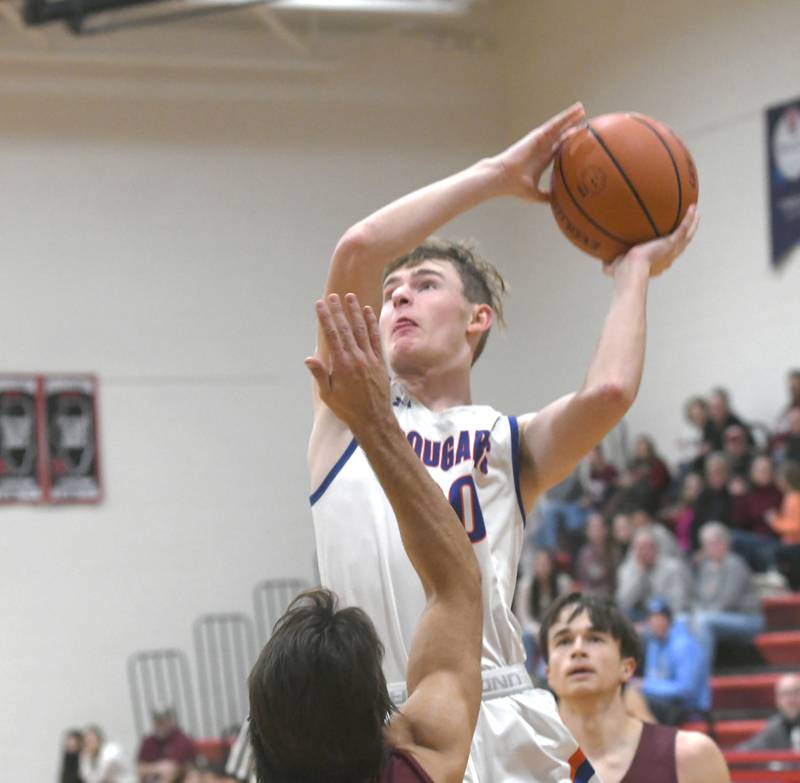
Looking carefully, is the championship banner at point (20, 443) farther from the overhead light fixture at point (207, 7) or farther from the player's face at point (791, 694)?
the player's face at point (791, 694)

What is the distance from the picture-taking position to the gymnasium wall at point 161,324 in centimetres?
1538

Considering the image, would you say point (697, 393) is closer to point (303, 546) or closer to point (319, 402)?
point (303, 546)

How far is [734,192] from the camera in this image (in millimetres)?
13914

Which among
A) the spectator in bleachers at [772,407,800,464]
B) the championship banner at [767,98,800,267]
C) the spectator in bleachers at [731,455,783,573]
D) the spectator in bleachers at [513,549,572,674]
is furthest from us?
the championship banner at [767,98,800,267]

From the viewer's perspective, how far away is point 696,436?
43.5 feet

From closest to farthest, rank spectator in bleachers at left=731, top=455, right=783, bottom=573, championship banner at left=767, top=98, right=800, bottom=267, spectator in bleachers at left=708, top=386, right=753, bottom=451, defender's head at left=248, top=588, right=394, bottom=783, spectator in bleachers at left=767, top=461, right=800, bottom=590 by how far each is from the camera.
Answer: defender's head at left=248, top=588, right=394, bottom=783
spectator in bleachers at left=767, top=461, right=800, bottom=590
spectator in bleachers at left=731, top=455, right=783, bottom=573
spectator in bleachers at left=708, top=386, right=753, bottom=451
championship banner at left=767, top=98, right=800, bottom=267

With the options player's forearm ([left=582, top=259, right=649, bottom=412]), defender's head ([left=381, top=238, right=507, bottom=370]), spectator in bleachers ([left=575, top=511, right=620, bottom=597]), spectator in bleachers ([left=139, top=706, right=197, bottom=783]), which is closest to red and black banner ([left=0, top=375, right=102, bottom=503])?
spectator in bleachers ([left=139, top=706, right=197, bottom=783])

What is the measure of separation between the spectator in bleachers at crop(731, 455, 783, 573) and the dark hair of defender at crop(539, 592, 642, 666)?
736 centimetres

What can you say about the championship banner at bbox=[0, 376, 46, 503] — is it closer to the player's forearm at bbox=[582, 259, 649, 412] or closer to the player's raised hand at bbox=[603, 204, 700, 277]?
the player's raised hand at bbox=[603, 204, 700, 277]

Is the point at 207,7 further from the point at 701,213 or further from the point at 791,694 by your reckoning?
the point at 791,694

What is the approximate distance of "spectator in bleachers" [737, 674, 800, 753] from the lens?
8.56 metres

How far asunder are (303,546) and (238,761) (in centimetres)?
1026

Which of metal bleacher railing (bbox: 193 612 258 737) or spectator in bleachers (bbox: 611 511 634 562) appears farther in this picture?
metal bleacher railing (bbox: 193 612 258 737)

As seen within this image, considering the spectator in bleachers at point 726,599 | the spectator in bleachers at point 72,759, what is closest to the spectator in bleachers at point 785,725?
the spectator in bleachers at point 726,599
